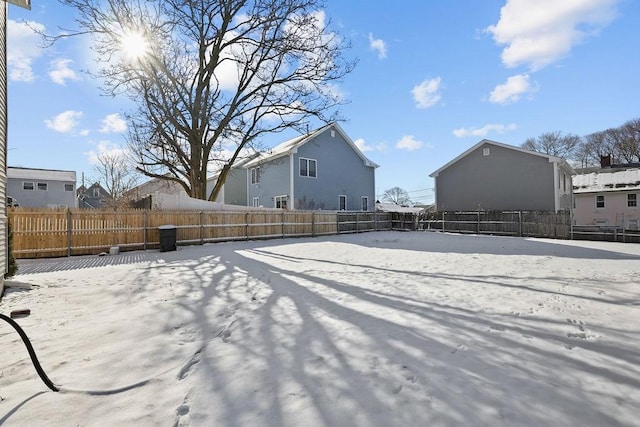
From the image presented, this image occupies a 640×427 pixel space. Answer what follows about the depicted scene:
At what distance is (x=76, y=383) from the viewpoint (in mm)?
2572

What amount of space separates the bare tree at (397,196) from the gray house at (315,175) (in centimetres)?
4149

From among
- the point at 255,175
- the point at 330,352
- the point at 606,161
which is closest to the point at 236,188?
the point at 255,175

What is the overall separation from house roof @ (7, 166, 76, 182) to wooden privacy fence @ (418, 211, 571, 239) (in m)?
31.5

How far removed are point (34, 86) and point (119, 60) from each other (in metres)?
4.86

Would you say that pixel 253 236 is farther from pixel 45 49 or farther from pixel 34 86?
pixel 45 49

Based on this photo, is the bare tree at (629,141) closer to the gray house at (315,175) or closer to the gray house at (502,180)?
the gray house at (502,180)

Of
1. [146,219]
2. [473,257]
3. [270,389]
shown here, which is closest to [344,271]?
[473,257]

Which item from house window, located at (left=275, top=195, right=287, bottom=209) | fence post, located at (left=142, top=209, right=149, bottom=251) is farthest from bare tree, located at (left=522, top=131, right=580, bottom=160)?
fence post, located at (left=142, top=209, right=149, bottom=251)

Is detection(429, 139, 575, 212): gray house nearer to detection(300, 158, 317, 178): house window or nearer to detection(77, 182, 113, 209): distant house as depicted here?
detection(300, 158, 317, 178): house window

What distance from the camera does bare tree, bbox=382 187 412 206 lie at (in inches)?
2562

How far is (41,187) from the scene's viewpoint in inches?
1121

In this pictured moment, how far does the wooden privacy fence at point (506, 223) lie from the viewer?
52.9ft

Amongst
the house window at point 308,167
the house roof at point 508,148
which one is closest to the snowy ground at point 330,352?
the house roof at point 508,148

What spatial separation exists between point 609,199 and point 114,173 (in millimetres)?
39670
